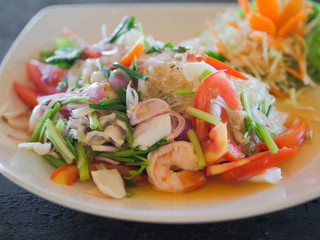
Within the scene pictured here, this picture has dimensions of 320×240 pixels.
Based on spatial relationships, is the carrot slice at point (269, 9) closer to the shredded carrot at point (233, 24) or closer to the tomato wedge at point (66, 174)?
the shredded carrot at point (233, 24)

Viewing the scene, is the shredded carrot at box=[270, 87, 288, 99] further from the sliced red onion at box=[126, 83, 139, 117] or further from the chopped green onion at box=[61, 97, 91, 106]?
the chopped green onion at box=[61, 97, 91, 106]

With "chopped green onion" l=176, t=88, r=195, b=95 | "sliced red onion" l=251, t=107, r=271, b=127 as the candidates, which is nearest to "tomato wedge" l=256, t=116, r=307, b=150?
"sliced red onion" l=251, t=107, r=271, b=127

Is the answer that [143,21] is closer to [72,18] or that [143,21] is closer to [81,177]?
[72,18]

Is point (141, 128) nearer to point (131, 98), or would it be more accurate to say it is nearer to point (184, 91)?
point (131, 98)

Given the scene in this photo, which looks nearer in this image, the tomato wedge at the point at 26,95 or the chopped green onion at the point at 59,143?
the chopped green onion at the point at 59,143

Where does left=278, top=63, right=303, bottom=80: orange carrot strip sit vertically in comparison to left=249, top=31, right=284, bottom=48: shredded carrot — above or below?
below

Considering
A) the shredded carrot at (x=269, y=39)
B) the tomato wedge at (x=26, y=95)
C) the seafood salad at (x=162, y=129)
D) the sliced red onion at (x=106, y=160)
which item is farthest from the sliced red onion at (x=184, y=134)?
the shredded carrot at (x=269, y=39)
